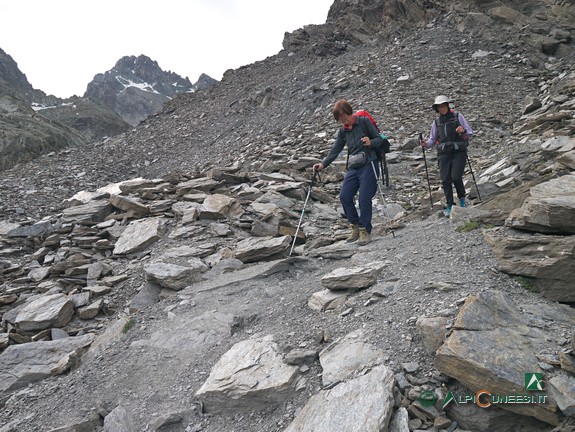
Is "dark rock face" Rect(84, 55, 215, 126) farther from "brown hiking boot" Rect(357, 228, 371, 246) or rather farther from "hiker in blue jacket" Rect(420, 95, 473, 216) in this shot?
"brown hiking boot" Rect(357, 228, 371, 246)

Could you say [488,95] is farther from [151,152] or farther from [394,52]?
[151,152]

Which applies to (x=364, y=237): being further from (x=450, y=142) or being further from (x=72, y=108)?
(x=72, y=108)

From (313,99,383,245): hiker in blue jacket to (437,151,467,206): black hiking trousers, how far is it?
1706mm

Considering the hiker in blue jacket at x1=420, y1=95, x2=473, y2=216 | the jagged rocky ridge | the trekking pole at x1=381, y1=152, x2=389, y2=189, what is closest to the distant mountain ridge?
the jagged rocky ridge

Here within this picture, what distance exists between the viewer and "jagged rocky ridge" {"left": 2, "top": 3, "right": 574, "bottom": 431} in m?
3.15

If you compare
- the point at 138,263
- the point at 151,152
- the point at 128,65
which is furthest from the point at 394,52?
the point at 128,65

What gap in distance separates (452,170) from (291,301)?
4.44m

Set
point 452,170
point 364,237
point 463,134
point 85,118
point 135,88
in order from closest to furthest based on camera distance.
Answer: point 364,237 → point 463,134 → point 452,170 → point 85,118 → point 135,88

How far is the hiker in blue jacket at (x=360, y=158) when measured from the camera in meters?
6.83

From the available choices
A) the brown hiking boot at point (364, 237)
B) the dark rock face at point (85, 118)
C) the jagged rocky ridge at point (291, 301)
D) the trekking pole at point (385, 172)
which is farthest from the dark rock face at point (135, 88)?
the brown hiking boot at point (364, 237)

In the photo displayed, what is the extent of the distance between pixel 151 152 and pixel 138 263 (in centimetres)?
1991

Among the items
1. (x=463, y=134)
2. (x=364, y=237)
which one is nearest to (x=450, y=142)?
(x=463, y=134)

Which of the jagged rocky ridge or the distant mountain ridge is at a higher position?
the distant mountain ridge

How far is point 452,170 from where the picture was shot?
25.1 feet
